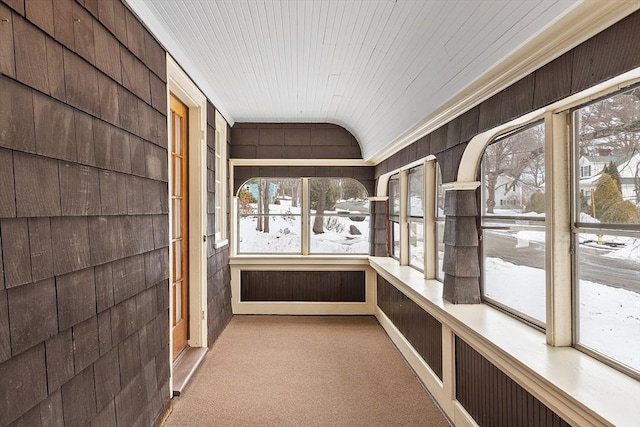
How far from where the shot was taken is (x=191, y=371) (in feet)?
10.9

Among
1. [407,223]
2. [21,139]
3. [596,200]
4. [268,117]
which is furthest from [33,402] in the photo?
[268,117]

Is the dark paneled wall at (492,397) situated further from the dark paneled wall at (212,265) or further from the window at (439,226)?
the dark paneled wall at (212,265)

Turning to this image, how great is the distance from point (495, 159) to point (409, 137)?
1.21 meters

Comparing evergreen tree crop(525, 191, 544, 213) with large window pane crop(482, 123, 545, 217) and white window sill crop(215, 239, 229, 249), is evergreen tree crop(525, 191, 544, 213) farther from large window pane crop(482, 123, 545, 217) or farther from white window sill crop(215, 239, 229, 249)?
white window sill crop(215, 239, 229, 249)

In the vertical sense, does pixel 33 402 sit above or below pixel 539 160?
below

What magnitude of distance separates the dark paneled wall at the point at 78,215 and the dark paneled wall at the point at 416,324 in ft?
6.41

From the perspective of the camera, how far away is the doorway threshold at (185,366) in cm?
307

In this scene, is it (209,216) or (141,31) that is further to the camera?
(209,216)

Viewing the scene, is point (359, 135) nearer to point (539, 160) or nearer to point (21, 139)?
point (539, 160)

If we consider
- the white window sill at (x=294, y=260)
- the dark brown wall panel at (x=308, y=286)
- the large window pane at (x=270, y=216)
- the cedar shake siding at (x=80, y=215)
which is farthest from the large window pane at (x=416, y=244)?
the cedar shake siding at (x=80, y=215)

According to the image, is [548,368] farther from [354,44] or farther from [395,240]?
[395,240]

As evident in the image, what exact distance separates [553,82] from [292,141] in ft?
13.8

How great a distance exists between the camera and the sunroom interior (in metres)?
1.42

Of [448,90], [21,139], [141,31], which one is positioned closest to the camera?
[21,139]
